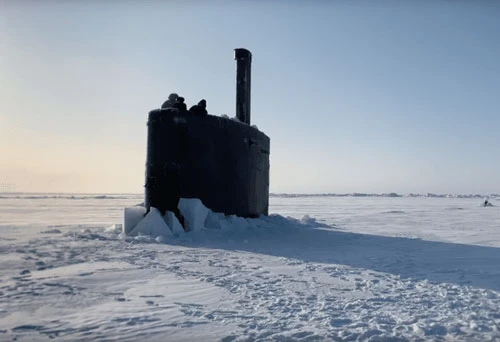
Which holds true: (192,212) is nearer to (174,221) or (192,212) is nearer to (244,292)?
(174,221)

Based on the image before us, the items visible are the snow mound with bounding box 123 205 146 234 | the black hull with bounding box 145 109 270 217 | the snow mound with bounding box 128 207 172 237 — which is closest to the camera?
the snow mound with bounding box 128 207 172 237

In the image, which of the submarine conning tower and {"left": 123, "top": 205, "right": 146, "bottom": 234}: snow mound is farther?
the submarine conning tower

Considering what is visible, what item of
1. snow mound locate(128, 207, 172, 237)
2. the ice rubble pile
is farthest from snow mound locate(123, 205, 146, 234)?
snow mound locate(128, 207, 172, 237)

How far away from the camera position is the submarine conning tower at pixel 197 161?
7.39 metres

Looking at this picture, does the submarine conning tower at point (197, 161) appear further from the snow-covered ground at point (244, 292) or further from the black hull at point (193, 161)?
the snow-covered ground at point (244, 292)

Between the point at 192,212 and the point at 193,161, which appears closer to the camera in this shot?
the point at 192,212

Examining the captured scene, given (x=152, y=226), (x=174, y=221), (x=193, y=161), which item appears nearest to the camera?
(x=152, y=226)

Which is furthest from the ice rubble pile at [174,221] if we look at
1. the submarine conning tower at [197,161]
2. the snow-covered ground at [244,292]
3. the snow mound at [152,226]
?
the snow-covered ground at [244,292]

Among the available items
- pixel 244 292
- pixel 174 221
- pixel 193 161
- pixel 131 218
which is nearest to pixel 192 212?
pixel 174 221

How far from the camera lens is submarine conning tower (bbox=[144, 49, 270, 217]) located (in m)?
7.39

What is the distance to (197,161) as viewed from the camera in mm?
7523

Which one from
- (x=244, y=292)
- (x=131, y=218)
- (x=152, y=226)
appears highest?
(x=131, y=218)

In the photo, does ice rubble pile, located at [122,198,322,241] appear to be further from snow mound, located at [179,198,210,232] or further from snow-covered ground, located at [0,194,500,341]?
snow-covered ground, located at [0,194,500,341]

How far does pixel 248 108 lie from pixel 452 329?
28.9 ft
